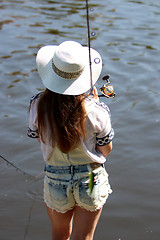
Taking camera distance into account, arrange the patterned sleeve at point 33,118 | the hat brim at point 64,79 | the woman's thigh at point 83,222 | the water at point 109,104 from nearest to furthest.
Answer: the hat brim at point 64,79
the patterned sleeve at point 33,118
the woman's thigh at point 83,222
the water at point 109,104

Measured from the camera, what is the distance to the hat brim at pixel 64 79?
212cm

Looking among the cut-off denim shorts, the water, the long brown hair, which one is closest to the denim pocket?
the cut-off denim shorts

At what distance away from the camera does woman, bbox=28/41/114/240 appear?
2.15 m

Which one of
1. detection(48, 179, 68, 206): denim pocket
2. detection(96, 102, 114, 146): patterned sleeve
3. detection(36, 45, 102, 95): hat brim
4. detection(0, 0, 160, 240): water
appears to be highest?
detection(36, 45, 102, 95): hat brim

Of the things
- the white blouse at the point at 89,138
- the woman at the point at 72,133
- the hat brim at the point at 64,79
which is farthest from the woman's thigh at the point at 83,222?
the hat brim at the point at 64,79

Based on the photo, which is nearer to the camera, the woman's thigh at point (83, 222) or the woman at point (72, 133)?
the woman at point (72, 133)

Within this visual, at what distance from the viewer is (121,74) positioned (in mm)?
6207

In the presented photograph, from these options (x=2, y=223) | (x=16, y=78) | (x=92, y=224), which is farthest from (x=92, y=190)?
(x=16, y=78)

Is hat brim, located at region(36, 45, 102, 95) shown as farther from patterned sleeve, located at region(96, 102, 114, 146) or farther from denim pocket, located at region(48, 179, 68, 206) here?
denim pocket, located at region(48, 179, 68, 206)

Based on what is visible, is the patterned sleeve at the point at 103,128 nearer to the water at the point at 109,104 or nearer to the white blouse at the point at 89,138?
the white blouse at the point at 89,138

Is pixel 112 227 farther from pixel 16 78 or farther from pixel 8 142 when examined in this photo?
pixel 16 78

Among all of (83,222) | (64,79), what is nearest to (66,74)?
A: (64,79)

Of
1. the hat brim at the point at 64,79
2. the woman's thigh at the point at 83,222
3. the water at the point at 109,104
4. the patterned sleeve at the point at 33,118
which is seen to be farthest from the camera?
the water at the point at 109,104

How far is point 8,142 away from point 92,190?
239cm
